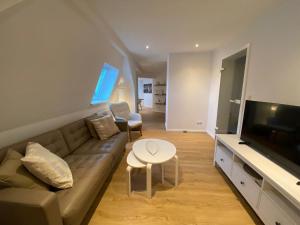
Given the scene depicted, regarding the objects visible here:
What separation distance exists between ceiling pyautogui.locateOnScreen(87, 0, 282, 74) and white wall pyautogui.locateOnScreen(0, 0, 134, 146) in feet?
1.32

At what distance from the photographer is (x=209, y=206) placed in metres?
1.67

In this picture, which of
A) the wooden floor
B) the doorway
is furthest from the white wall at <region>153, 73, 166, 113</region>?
the wooden floor

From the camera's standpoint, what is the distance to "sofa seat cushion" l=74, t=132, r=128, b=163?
2.08 meters

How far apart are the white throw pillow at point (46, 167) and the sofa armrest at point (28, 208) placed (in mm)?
195

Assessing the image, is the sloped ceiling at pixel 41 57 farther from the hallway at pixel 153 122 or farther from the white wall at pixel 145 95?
the white wall at pixel 145 95

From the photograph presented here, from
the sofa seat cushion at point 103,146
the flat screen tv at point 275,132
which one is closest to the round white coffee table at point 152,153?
the sofa seat cushion at point 103,146

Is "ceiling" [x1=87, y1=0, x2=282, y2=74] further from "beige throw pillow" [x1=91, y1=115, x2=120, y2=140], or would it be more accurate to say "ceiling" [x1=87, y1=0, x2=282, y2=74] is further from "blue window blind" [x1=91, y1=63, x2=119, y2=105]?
"beige throw pillow" [x1=91, y1=115, x2=120, y2=140]

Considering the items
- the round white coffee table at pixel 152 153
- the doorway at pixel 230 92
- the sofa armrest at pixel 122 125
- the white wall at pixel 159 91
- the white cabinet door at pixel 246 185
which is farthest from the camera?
the white wall at pixel 159 91

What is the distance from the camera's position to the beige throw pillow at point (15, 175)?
3.52 ft

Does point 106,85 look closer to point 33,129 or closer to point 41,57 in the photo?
point 33,129

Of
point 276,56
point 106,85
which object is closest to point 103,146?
point 106,85

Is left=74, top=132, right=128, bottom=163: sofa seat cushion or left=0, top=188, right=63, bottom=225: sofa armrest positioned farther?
left=74, top=132, right=128, bottom=163: sofa seat cushion

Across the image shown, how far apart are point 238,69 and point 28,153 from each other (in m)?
4.15

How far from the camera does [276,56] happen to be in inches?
72.5
